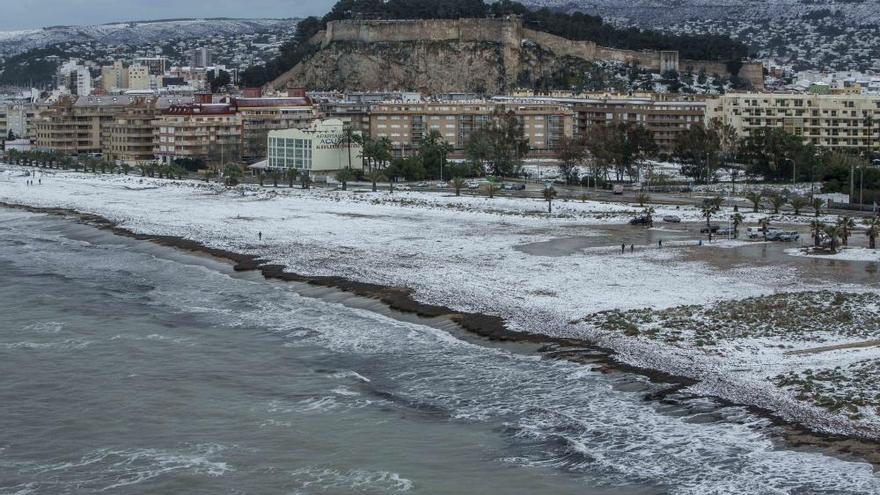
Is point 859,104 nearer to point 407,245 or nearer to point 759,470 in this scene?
point 407,245

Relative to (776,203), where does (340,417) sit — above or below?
below

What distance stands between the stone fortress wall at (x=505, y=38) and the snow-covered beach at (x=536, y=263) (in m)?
60.3

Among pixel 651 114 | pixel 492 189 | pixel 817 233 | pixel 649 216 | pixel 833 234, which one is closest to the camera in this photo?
pixel 833 234

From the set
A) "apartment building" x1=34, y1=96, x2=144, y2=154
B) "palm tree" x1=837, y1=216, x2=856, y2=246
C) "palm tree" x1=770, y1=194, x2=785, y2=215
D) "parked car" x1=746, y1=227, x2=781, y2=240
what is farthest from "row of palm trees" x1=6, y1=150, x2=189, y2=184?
"palm tree" x1=837, y1=216, x2=856, y2=246

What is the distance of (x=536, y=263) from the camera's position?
48469 millimetres

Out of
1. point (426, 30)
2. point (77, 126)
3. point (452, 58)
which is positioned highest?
point (426, 30)

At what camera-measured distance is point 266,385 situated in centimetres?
3156

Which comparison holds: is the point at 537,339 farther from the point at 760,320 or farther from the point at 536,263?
the point at 536,263

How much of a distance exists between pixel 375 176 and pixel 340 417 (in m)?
55.7

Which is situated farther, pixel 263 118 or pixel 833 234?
pixel 263 118

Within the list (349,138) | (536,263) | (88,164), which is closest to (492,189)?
(349,138)

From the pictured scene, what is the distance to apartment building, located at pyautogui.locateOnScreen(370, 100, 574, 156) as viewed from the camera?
350 ft

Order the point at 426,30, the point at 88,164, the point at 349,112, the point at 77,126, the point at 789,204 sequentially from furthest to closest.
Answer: the point at 426,30, the point at 77,126, the point at 349,112, the point at 88,164, the point at 789,204

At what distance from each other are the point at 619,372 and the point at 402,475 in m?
8.06
